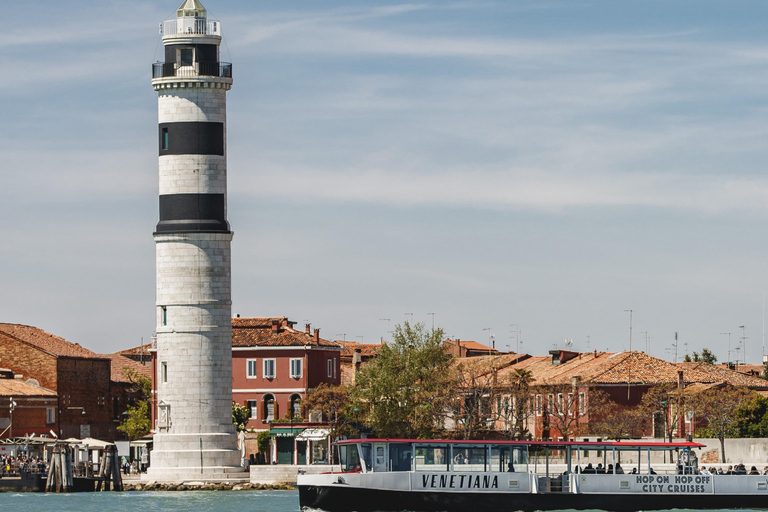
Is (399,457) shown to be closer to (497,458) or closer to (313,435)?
(497,458)

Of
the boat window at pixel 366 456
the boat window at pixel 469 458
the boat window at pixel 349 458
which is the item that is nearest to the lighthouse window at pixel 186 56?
the boat window at pixel 349 458

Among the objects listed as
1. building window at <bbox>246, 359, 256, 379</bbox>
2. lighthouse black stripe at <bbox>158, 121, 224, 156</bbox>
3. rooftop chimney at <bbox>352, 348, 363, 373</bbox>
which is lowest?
building window at <bbox>246, 359, 256, 379</bbox>

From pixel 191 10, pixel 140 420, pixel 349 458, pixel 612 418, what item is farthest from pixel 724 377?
pixel 349 458

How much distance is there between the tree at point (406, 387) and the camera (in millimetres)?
66812

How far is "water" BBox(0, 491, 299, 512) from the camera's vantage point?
172 feet

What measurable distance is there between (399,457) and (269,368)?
32.6m

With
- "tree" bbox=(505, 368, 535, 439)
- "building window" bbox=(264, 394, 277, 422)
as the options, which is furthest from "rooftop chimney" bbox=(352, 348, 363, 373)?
"tree" bbox=(505, 368, 535, 439)

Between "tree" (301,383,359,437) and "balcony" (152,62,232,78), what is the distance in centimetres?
1621

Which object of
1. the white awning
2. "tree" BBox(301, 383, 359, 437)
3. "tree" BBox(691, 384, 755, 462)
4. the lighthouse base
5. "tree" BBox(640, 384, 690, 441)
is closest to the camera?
the lighthouse base

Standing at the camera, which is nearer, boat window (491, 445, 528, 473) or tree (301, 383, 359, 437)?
boat window (491, 445, 528, 473)

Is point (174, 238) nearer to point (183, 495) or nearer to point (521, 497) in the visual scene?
point (183, 495)

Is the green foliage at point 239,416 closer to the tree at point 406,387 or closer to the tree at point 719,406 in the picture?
the tree at point 406,387

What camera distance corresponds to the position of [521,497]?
150ft

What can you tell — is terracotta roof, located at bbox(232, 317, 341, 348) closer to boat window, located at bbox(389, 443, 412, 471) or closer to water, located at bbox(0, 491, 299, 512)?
water, located at bbox(0, 491, 299, 512)
